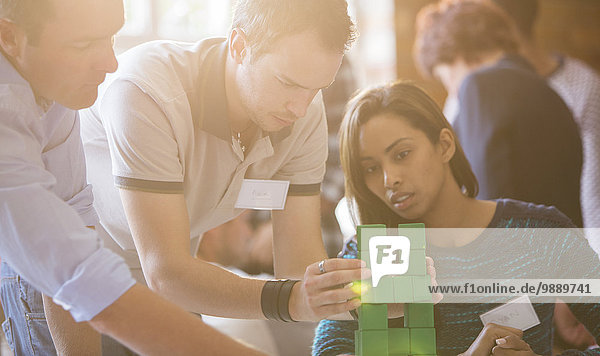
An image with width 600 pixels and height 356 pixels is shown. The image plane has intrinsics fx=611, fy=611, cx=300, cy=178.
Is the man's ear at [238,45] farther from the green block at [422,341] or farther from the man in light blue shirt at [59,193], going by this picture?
the green block at [422,341]

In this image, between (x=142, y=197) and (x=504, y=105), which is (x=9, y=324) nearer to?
(x=142, y=197)

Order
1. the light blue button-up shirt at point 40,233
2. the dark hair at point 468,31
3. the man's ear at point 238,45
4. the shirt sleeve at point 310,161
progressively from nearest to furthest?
the light blue button-up shirt at point 40,233 < the man's ear at point 238,45 < the shirt sleeve at point 310,161 < the dark hair at point 468,31

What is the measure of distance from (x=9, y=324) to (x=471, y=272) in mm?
707

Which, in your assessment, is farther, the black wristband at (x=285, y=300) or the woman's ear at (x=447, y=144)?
the woman's ear at (x=447, y=144)

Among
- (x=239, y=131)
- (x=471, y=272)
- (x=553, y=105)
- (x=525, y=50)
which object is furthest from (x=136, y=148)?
(x=525, y=50)

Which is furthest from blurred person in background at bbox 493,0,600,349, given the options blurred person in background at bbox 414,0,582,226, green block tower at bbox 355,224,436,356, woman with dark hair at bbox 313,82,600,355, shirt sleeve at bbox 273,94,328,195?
green block tower at bbox 355,224,436,356

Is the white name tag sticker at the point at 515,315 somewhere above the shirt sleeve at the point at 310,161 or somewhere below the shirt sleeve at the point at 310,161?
below

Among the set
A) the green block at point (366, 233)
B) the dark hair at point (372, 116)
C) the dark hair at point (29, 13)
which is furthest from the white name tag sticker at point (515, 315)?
the dark hair at point (29, 13)

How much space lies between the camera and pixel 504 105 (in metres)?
1.32

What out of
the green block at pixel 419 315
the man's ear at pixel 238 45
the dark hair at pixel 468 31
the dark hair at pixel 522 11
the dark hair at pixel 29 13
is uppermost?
the dark hair at pixel 522 11

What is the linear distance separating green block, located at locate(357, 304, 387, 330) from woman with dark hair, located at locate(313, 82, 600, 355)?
9.2 inches

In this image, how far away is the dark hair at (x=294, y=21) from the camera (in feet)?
2.64

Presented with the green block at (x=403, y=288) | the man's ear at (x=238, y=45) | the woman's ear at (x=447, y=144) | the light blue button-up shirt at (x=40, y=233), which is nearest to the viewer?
the light blue button-up shirt at (x=40, y=233)

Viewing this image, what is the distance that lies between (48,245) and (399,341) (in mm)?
408
